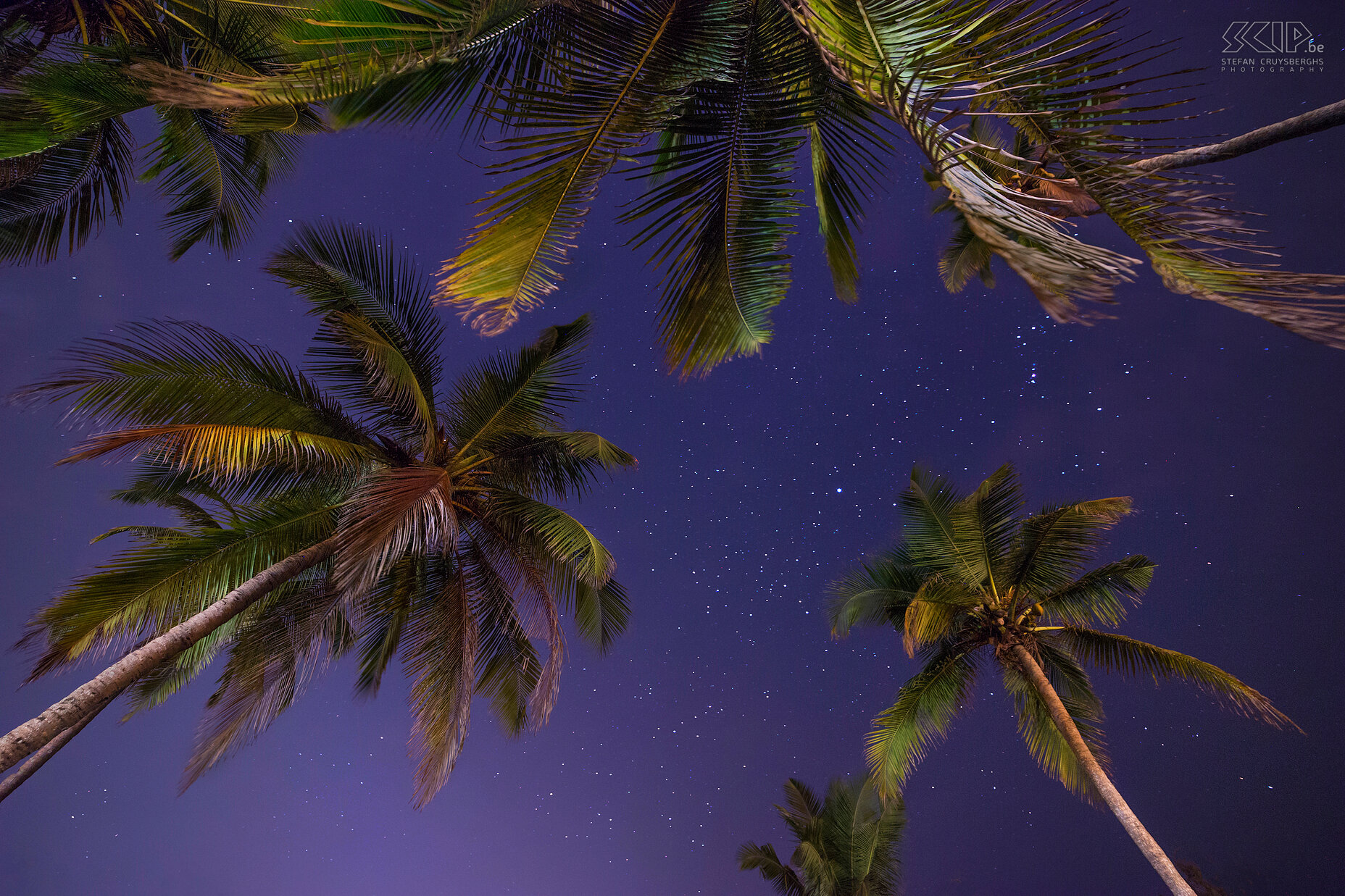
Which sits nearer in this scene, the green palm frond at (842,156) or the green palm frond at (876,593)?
the green palm frond at (842,156)

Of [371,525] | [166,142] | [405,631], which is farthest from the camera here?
[405,631]

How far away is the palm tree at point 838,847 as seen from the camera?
11109 mm

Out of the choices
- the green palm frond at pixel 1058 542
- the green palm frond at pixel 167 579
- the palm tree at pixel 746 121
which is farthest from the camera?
the green palm frond at pixel 1058 542

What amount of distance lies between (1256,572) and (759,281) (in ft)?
55.4

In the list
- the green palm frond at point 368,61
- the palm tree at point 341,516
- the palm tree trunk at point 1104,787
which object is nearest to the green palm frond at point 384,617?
the palm tree at point 341,516

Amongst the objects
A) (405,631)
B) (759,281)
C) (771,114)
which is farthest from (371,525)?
(771,114)

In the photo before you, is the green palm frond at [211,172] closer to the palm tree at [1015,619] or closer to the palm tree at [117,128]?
the palm tree at [117,128]

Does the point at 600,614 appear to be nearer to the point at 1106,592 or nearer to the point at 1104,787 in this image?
the point at 1104,787

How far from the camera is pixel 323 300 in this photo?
22.1ft

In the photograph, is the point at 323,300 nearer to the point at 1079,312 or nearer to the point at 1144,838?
the point at 1079,312

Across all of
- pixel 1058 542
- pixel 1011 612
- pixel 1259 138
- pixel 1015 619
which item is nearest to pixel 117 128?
pixel 1259 138

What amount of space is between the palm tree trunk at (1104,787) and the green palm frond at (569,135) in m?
8.40

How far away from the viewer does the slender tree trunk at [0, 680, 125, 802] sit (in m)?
4.08

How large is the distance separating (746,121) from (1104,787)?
845 cm
